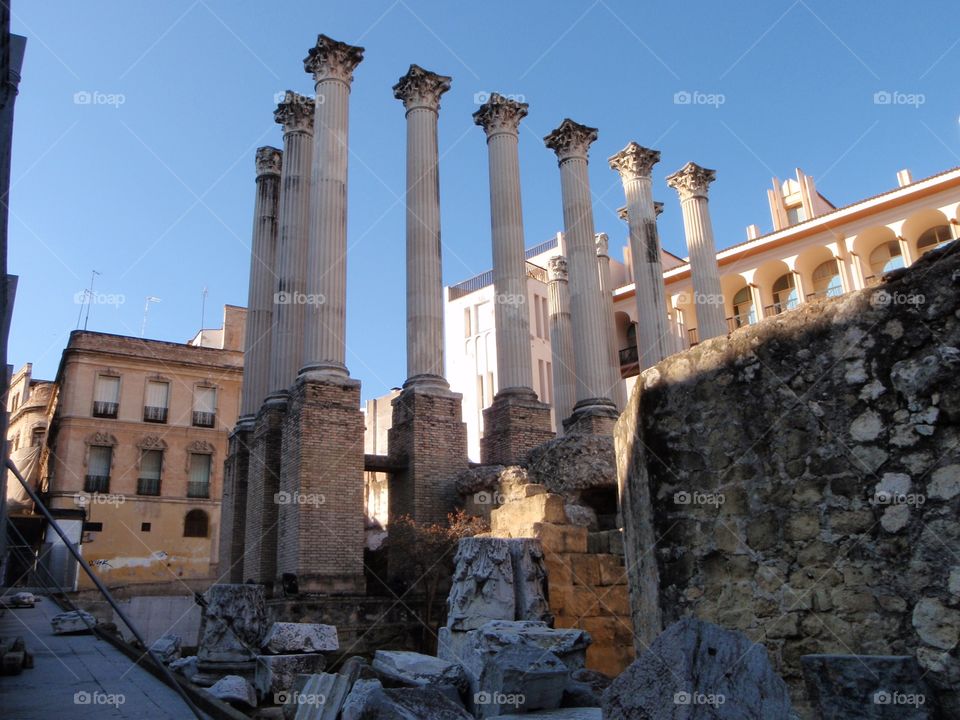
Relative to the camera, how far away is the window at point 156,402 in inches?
1523

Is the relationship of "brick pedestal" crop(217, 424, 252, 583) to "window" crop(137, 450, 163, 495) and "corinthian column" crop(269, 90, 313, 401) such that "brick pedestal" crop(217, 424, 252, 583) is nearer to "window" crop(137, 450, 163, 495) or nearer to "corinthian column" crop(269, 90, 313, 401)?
"corinthian column" crop(269, 90, 313, 401)

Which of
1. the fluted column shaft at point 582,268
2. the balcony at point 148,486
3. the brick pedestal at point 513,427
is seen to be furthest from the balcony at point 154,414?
the fluted column shaft at point 582,268

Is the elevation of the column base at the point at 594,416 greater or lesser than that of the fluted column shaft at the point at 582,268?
lesser

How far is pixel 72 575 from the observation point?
32000 mm

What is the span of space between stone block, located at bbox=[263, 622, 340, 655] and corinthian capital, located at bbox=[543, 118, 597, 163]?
18324 millimetres

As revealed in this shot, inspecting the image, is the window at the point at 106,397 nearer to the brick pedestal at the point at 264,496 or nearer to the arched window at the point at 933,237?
the brick pedestal at the point at 264,496

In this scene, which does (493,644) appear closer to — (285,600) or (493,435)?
(285,600)

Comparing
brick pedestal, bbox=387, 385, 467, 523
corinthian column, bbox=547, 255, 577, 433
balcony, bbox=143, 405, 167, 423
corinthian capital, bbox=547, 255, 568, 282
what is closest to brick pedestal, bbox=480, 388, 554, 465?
brick pedestal, bbox=387, 385, 467, 523

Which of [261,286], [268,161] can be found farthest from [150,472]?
[268,161]

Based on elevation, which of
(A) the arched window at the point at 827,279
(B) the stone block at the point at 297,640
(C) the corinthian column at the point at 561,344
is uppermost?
(A) the arched window at the point at 827,279

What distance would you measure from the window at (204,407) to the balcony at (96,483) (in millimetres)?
4811

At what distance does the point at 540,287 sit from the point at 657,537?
38.1 metres

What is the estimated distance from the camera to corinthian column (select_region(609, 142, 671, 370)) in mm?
25188

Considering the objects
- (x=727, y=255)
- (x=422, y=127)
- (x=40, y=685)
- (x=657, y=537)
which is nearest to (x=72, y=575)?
(x=422, y=127)
